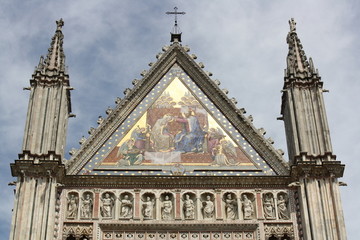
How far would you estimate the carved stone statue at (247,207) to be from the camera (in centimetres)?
1524

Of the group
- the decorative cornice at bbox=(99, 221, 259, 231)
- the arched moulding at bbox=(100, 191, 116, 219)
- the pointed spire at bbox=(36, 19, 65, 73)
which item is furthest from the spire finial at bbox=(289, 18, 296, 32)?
the arched moulding at bbox=(100, 191, 116, 219)

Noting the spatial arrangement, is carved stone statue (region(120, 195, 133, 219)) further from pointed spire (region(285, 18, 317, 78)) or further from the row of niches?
pointed spire (region(285, 18, 317, 78))

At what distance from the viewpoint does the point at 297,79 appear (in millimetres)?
16906

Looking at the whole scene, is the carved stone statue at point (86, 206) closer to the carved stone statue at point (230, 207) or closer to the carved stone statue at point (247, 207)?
the carved stone statue at point (230, 207)

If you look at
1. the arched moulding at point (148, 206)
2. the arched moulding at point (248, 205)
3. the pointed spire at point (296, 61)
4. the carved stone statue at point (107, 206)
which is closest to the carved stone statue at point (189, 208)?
the arched moulding at point (148, 206)

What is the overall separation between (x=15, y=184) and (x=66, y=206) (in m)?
1.13

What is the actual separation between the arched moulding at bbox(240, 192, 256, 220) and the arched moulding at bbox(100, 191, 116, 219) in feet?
8.76

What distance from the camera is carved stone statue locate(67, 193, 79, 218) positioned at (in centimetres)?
1512

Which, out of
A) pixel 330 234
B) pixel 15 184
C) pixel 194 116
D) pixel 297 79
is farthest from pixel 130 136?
pixel 330 234

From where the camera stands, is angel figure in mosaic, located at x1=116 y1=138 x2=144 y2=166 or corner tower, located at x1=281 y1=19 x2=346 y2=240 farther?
angel figure in mosaic, located at x1=116 y1=138 x2=144 y2=166

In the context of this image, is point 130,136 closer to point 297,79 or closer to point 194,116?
point 194,116

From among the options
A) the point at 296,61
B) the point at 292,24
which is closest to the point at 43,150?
the point at 296,61

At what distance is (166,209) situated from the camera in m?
15.3

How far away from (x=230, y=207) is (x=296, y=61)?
13.4ft
